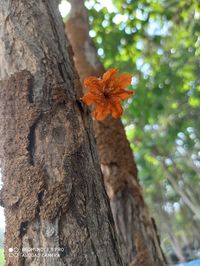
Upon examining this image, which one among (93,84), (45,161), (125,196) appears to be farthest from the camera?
(125,196)

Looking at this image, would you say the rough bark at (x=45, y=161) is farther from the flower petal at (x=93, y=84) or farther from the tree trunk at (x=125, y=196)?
the tree trunk at (x=125, y=196)

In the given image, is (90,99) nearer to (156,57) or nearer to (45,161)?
(45,161)

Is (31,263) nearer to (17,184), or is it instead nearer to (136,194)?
(17,184)

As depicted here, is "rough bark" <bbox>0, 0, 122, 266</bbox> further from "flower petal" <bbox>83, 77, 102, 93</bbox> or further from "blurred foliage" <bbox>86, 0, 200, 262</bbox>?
"blurred foliage" <bbox>86, 0, 200, 262</bbox>

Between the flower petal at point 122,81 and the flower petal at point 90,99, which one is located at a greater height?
the flower petal at point 122,81

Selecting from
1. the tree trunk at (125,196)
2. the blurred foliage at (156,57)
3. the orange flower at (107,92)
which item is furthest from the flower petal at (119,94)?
the blurred foliage at (156,57)

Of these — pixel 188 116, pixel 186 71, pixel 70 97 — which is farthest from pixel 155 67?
pixel 70 97

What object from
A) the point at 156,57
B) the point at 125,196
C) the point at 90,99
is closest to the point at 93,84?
the point at 90,99
